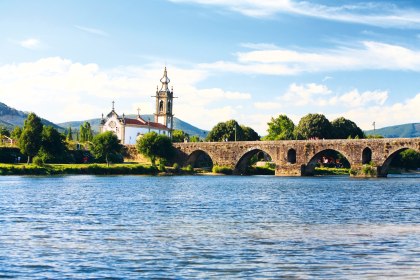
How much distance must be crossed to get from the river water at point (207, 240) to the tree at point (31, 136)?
54.0 meters

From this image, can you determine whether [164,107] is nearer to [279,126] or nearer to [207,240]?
[279,126]

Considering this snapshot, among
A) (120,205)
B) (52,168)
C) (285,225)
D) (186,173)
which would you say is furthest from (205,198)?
(186,173)

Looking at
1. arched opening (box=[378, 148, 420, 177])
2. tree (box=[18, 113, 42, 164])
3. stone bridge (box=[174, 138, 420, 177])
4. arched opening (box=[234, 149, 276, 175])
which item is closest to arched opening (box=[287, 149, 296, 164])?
stone bridge (box=[174, 138, 420, 177])

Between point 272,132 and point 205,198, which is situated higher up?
point 272,132

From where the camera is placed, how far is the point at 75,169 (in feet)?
318

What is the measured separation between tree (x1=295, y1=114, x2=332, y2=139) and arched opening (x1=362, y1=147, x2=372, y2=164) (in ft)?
123

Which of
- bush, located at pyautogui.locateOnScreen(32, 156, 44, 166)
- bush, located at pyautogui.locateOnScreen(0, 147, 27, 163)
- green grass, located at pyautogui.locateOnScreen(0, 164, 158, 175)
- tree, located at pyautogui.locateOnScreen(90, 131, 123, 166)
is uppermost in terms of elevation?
tree, located at pyautogui.locateOnScreen(90, 131, 123, 166)

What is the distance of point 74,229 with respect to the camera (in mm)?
28875

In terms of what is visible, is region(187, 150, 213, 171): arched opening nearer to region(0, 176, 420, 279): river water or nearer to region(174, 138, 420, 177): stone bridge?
region(174, 138, 420, 177): stone bridge

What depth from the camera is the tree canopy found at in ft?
504

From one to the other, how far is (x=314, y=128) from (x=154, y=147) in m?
40.8

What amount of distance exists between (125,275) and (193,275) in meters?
1.92

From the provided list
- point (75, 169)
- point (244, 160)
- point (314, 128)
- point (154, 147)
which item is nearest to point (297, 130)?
point (314, 128)

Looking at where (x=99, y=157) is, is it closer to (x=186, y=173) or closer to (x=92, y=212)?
(x=186, y=173)
